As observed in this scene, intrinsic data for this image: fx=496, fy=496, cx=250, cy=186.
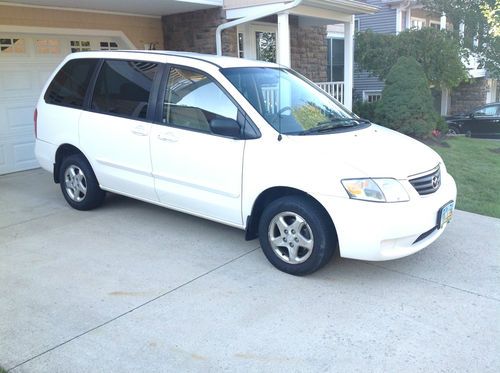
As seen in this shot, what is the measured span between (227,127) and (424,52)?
12.5 meters

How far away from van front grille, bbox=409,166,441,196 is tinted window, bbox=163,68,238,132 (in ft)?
5.62

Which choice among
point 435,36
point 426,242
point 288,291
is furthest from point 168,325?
point 435,36

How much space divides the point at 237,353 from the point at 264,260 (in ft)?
5.12

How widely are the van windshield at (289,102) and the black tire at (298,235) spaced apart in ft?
2.37

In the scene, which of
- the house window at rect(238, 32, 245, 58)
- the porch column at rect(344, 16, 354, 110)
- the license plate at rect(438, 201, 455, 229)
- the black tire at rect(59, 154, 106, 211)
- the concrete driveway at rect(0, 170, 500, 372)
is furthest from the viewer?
the porch column at rect(344, 16, 354, 110)

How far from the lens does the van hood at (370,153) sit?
161 inches

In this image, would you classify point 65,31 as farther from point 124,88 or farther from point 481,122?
point 481,122

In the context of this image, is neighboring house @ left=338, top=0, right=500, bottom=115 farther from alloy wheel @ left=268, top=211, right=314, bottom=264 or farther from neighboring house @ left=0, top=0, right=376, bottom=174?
alloy wheel @ left=268, top=211, right=314, bottom=264

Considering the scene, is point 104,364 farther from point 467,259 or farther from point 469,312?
point 467,259

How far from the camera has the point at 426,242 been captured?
14.1ft

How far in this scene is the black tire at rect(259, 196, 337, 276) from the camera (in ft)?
13.6

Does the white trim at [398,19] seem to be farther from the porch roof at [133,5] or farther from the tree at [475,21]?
the porch roof at [133,5]

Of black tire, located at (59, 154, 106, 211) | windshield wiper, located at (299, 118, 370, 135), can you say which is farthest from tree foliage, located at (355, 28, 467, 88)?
black tire, located at (59, 154, 106, 211)

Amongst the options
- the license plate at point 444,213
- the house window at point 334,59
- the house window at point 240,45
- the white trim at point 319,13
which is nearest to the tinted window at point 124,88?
the license plate at point 444,213
